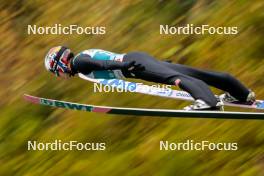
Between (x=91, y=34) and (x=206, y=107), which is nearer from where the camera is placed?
(x=206, y=107)

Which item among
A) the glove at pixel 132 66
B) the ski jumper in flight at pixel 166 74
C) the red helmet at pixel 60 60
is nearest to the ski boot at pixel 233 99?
the ski jumper in flight at pixel 166 74

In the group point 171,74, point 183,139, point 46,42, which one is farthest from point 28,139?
point 171,74

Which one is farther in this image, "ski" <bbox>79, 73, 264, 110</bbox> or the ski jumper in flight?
"ski" <bbox>79, 73, 264, 110</bbox>

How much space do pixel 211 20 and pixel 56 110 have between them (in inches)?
139

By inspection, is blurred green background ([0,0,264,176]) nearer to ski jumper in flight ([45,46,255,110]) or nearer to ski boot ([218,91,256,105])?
ski boot ([218,91,256,105])

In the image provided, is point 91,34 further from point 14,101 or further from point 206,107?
point 206,107

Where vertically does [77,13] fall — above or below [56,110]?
above

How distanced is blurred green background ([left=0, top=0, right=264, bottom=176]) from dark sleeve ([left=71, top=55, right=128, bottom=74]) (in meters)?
2.27

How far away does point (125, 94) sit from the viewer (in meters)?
Result: 13.7

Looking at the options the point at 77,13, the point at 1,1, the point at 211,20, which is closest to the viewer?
the point at 211,20

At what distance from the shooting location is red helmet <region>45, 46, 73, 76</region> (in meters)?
11.5

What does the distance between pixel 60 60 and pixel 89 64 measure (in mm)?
858

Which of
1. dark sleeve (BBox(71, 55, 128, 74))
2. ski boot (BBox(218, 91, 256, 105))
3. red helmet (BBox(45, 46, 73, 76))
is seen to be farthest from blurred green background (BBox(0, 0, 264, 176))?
dark sleeve (BBox(71, 55, 128, 74))

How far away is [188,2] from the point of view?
1423 cm
